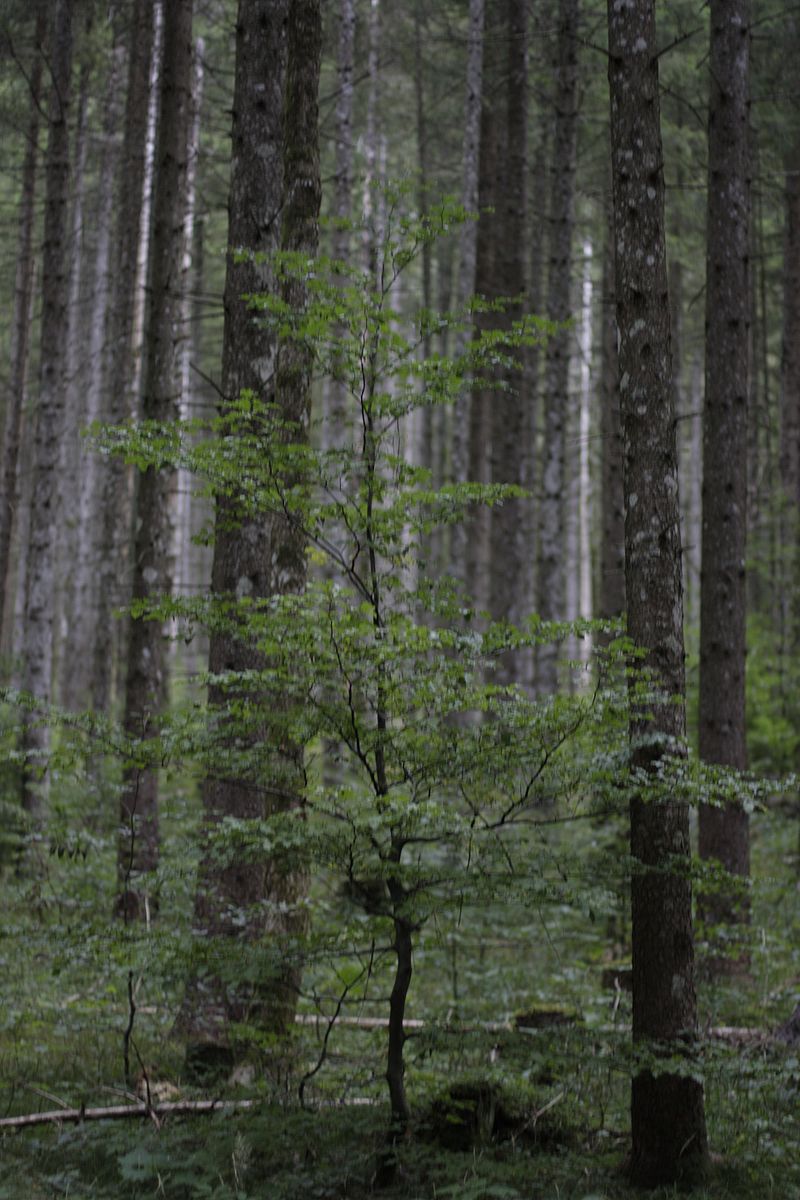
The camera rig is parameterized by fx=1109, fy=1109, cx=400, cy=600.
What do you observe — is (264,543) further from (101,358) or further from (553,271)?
(101,358)

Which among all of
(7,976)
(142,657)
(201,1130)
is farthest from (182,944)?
(142,657)

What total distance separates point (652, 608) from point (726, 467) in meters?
4.26

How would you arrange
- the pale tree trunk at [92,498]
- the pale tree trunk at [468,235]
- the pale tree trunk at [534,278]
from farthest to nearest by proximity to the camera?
the pale tree trunk at [534,278] → the pale tree trunk at [92,498] → the pale tree trunk at [468,235]

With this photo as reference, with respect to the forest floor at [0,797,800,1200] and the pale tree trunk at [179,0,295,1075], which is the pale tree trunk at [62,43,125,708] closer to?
the pale tree trunk at [179,0,295,1075]

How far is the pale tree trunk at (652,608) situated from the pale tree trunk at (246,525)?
2.09m

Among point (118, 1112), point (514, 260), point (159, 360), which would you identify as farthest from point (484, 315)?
point (118, 1112)

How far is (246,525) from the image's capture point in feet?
23.3

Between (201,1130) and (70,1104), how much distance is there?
2.96 ft

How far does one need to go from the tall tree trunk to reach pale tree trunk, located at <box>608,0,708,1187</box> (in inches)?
146

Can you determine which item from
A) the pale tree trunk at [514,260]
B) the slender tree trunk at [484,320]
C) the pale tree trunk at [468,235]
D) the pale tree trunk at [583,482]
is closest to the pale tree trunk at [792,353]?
the pale tree trunk at [514,260]

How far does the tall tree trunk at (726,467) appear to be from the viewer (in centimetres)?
898

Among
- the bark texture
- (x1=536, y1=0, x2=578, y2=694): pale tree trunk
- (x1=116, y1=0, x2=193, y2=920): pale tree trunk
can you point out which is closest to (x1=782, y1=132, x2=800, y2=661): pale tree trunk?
(x1=536, y1=0, x2=578, y2=694): pale tree trunk

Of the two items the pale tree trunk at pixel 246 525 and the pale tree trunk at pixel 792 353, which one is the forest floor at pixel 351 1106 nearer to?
the pale tree trunk at pixel 246 525

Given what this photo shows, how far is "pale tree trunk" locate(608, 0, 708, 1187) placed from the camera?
189 inches
